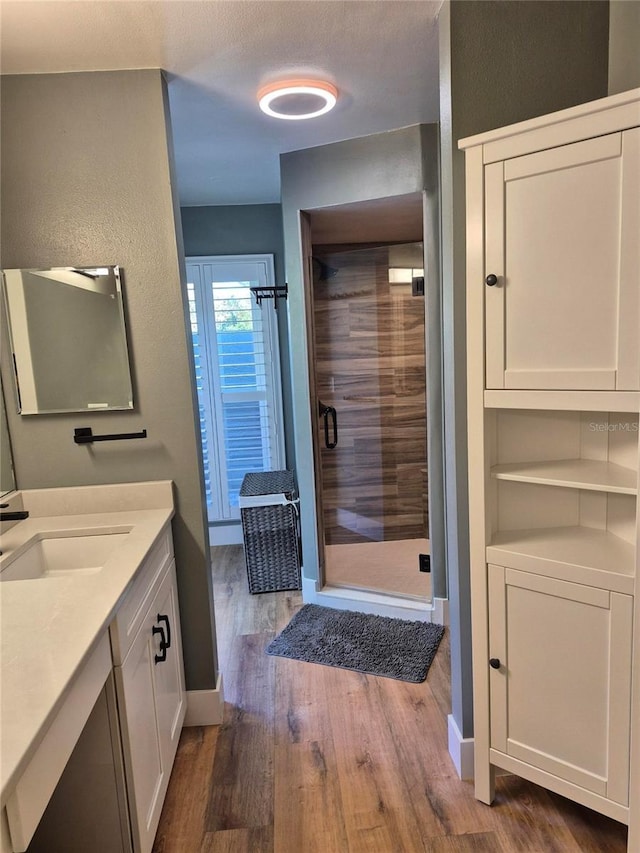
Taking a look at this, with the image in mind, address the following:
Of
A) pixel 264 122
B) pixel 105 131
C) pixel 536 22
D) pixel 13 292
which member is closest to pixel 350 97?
pixel 264 122

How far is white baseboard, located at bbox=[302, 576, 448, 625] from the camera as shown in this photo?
2961mm

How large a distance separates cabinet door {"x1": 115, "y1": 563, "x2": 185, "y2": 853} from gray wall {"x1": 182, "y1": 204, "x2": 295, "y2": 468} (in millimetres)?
2506

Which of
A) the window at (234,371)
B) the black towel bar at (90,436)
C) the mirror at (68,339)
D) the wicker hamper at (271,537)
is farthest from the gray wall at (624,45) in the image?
the window at (234,371)

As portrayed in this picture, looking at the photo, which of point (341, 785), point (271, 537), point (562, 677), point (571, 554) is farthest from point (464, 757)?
point (271, 537)

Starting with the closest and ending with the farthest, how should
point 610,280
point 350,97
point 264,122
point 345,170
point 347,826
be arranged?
point 610,280, point 347,826, point 350,97, point 264,122, point 345,170

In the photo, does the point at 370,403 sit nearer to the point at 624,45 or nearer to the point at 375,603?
the point at 375,603

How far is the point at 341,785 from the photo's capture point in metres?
1.92

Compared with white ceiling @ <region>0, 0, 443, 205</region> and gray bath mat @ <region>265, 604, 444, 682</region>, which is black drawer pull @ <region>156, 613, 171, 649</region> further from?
white ceiling @ <region>0, 0, 443, 205</region>

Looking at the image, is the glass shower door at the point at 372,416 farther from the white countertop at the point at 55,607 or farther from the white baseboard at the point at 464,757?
the white countertop at the point at 55,607

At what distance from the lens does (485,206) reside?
61.7 inches

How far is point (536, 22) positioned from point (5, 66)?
5.58ft

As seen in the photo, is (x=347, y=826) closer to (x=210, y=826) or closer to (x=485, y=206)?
(x=210, y=826)

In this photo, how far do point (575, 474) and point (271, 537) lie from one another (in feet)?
6.95

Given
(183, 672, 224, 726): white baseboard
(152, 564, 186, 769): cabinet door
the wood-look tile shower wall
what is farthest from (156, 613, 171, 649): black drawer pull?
the wood-look tile shower wall
